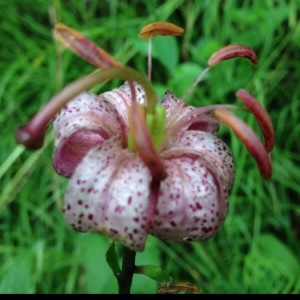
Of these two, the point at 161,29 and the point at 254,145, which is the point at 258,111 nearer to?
the point at 254,145

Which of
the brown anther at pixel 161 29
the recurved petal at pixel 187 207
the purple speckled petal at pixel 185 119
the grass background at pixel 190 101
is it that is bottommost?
the grass background at pixel 190 101

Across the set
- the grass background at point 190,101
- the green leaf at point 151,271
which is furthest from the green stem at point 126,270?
the grass background at point 190,101

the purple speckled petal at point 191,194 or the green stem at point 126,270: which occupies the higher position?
the purple speckled petal at point 191,194

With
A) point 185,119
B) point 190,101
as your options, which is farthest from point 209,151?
point 190,101

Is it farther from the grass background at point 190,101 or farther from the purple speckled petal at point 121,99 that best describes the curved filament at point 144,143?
the grass background at point 190,101

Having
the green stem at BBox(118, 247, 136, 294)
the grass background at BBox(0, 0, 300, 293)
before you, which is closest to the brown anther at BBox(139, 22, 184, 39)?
the green stem at BBox(118, 247, 136, 294)

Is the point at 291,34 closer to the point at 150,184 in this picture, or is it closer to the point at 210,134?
the point at 210,134
